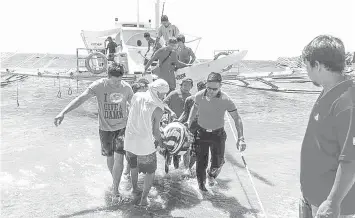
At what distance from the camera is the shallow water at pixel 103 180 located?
518 centimetres

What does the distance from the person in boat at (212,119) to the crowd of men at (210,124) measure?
15 mm

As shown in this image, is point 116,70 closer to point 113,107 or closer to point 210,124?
point 113,107

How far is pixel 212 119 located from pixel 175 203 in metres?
1.37

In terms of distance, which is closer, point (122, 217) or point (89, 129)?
point (122, 217)

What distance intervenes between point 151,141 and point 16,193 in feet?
8.60

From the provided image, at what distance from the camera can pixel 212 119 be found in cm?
541

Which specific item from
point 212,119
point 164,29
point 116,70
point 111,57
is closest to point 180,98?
point 212,119

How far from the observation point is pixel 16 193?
5770 mm

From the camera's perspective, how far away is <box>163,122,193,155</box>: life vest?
5.44 meters

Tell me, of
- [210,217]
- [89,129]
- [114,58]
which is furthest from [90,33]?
[210,217]

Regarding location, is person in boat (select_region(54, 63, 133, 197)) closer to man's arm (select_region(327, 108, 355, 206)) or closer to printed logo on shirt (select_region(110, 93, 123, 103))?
printed logo on shirt (select_region(110, 93, 123, 103))

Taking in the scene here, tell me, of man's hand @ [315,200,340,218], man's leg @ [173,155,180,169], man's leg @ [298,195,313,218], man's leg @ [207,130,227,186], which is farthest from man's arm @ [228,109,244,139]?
man's hand @ [315,200,340,218]

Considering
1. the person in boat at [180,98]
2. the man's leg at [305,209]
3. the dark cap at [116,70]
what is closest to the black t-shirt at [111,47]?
the person in boat at [180,98]

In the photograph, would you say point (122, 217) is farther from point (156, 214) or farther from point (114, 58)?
point (114, 58)
